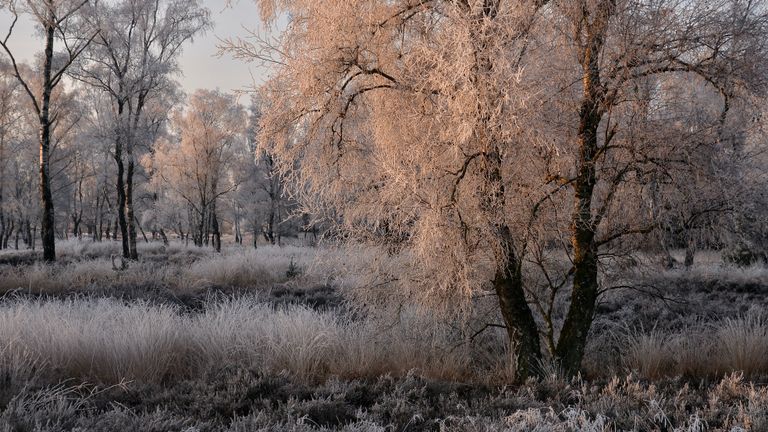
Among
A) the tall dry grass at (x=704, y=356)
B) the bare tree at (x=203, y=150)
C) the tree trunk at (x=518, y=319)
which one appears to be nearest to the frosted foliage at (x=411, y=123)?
the tree trunk at (x=518, y=319)

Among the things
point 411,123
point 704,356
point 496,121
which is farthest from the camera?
point 704,356

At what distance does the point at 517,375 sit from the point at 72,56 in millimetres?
15551

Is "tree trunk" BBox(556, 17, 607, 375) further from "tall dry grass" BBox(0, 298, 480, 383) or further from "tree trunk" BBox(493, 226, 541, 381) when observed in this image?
"tall dry grass" BBox(0, 298, 480, 383)

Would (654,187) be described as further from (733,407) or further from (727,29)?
(733,407)

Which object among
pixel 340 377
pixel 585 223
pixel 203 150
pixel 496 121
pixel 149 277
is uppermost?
pixel 203 150

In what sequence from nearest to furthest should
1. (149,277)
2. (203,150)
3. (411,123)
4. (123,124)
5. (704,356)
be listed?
1. (411,123)
2. (704,356)
3. (149,277)
4. (123,124)
5. (203,150)

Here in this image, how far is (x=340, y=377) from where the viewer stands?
466cm

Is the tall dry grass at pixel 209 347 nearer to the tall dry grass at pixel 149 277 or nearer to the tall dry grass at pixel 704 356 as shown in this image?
the tall dry grass at pixel 704 356

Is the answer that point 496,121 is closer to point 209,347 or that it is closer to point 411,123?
point 411,123

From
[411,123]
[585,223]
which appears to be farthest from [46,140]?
[585,223]

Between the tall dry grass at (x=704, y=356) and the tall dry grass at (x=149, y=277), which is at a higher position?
the tall dry grass at (x=149, y=277)

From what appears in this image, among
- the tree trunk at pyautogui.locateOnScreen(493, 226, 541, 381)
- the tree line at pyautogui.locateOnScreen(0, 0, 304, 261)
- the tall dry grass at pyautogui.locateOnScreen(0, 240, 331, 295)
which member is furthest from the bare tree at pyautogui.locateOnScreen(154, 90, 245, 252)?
the tree trunk at pyautogui.locateOnScreen(493, 226, 541, 381)

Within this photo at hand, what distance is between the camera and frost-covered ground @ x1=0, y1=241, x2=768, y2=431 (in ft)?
10.6

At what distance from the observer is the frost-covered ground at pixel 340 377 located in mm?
3232
